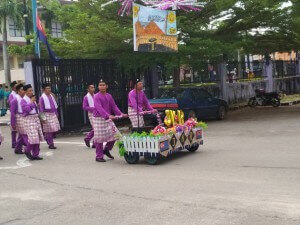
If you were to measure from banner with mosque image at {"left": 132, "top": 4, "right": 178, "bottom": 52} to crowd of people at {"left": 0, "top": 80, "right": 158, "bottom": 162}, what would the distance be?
932mm

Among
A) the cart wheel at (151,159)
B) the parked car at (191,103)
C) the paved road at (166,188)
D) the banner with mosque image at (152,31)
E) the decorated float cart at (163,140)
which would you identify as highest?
the banner with mosque image at (152,31)

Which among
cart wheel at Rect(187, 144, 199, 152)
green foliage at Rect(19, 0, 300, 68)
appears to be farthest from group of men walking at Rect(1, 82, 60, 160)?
green foliage at Rect(19, 0, 300, 68)

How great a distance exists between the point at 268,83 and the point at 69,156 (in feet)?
61.3

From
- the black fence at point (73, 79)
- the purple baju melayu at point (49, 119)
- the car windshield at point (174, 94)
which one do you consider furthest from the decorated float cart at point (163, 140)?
the car windshield at point (174, 94)

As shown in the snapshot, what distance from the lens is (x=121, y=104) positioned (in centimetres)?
1866

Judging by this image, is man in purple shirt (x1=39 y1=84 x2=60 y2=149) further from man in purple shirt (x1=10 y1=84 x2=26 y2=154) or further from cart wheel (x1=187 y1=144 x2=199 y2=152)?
cart wheel (x1=187 y1=144 x2=199 y2=152)

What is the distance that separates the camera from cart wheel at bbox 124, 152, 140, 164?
9.77m

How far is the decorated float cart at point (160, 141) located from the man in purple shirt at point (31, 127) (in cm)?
218

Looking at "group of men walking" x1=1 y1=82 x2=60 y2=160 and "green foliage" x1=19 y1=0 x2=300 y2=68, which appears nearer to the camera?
"group of men walking" x1=1 y1=82 x2=60 y2=160

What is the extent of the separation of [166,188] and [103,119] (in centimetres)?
332

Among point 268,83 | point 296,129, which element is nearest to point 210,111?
point 296,129

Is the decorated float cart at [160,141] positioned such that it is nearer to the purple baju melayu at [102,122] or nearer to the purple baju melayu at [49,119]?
the purple baju melayu at [102,122]

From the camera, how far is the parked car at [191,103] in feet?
53.3

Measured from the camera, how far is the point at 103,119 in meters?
10.2
